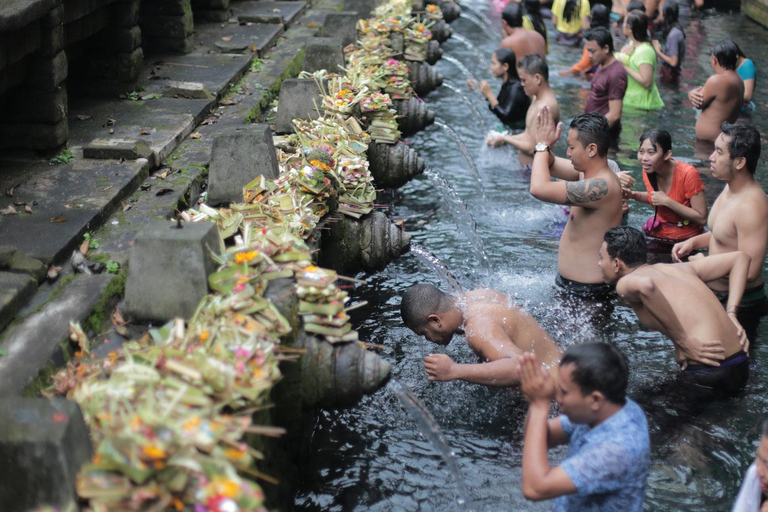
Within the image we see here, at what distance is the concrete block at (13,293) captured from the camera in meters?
3.80

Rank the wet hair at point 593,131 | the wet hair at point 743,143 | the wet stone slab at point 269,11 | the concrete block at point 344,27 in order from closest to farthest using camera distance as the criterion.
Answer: the wet hair at point 743,143 < the wet hair at point 593,131 < the concrete block at point 344,27 < the wet stone slab at point 269,11

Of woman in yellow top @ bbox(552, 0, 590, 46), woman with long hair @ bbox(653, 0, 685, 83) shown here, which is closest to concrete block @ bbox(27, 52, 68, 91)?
woman with long hair @ bbox(653, 0, 685, 83)

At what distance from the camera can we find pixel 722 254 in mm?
5148

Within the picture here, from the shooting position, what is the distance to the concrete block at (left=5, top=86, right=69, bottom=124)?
5.85 m

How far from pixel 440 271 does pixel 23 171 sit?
3210mm

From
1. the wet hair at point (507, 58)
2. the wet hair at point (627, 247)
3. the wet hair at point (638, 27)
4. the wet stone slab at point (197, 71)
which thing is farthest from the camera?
the wet hair at point (638, 27)

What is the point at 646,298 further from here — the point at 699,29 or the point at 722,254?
the point at 699,29

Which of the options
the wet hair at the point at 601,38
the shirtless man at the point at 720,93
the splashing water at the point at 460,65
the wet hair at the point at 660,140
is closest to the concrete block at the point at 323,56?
the wet hair at the point at 601,38

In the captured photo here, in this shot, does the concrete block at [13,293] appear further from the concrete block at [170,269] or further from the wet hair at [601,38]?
the wet hair at [601,38]

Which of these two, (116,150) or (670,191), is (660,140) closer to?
(670,191)

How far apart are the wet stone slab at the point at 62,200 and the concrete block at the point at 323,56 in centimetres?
246

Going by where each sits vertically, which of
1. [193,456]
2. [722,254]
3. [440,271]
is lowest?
[440,271]

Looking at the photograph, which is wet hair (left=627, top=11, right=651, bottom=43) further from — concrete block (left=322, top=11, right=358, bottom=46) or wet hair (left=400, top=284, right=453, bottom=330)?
wet hair (left=400, top=284, right=453, bottom=330)

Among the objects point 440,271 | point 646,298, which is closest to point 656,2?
point 440,271
